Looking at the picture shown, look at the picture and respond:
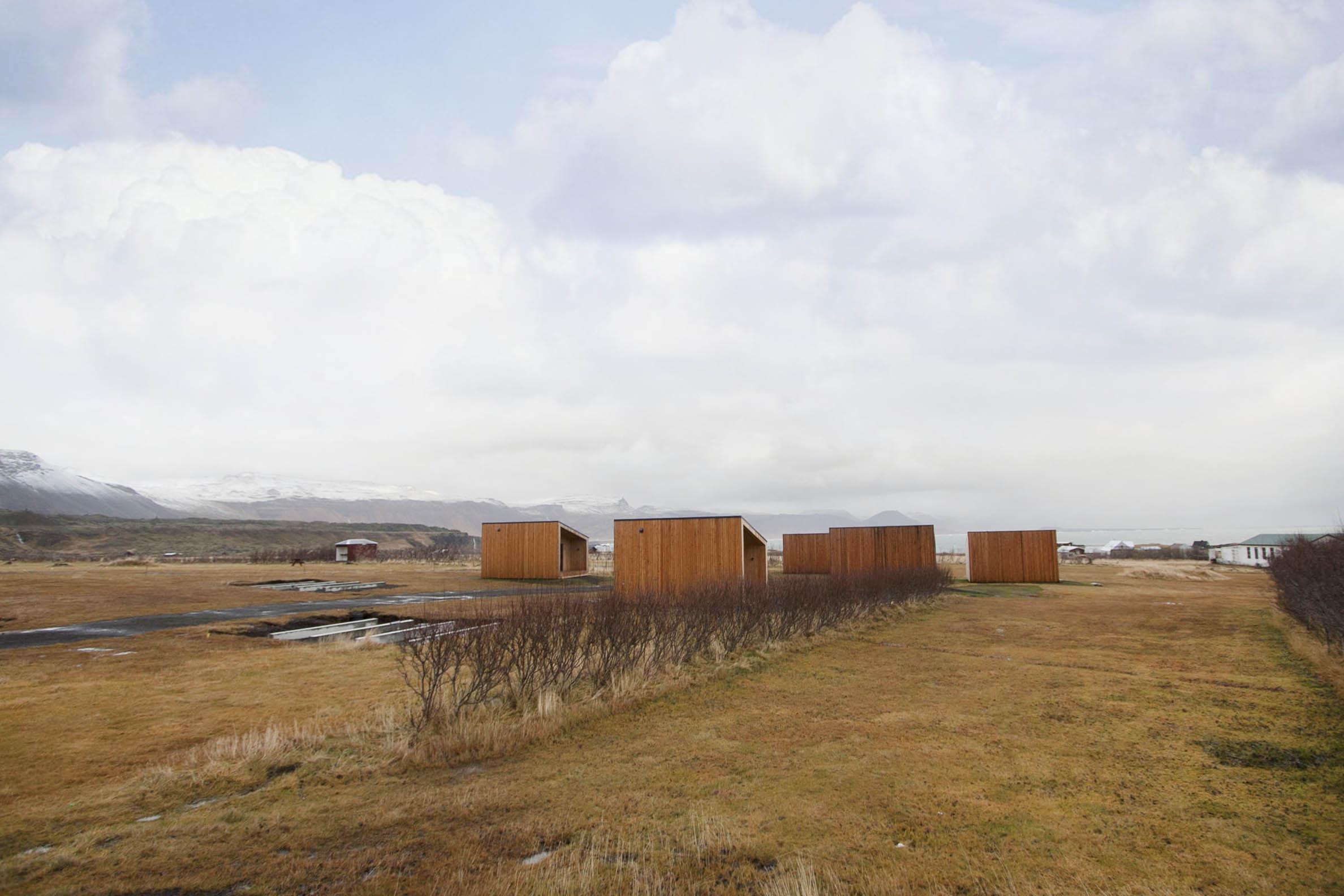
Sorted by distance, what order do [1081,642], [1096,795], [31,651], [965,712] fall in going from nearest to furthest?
[1096,795] < [965,712] < [31,651] < [1081,642]

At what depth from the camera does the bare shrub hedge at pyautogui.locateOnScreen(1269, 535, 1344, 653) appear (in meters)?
9.65

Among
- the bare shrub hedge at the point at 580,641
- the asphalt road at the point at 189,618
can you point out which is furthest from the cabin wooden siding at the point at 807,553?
the bare shrub hedge at the point at 580,641

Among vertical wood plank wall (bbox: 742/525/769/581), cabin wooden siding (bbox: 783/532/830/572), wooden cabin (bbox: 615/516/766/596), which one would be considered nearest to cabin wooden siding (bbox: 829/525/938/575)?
cabin wooden siding (bbox: 783/532/830/572)

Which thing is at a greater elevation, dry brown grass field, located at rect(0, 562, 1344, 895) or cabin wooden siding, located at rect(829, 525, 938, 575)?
cabin wooden siding, located at rect(829, 525, 938, 575)

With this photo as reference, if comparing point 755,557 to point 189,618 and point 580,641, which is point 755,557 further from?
point 189,618

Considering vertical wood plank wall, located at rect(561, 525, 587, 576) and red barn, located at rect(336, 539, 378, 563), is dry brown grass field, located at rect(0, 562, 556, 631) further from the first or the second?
red barn, located at rect(336, 539, 378, 563)

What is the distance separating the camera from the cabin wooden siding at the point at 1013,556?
3122 centimetres

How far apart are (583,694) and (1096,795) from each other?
17.2ft

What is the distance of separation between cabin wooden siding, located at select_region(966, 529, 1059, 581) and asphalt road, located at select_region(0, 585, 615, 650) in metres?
22.6

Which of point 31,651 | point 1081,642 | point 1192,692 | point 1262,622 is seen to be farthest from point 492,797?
point 1262,622

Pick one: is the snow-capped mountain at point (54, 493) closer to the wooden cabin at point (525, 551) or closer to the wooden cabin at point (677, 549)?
the wooden cabin at point (525, 551)

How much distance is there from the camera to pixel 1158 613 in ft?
58.2

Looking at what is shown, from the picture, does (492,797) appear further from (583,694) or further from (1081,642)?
(1081,642)

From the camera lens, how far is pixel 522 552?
31828 mm
